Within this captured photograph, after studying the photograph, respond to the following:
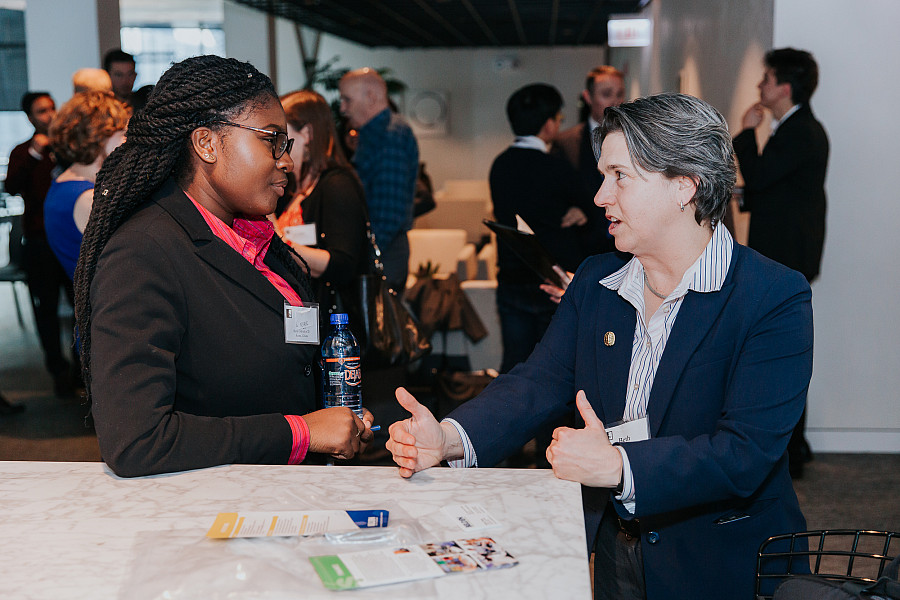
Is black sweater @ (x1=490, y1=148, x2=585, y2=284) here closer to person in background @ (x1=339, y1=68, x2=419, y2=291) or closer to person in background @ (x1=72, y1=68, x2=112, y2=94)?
person in background @ (x1=339, y1=68, x2=419, y2=291)

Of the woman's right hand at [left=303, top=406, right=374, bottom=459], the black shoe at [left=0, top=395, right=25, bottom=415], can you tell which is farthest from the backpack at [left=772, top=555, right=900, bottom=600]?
the black shoe at [left=0, top=395, right=25, bottom=415]

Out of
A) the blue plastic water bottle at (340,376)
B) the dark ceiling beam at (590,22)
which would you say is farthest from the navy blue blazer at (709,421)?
the dark ceiling beam at (590,22)

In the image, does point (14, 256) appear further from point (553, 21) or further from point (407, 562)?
point (553, 21)

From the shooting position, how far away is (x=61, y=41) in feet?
18.2

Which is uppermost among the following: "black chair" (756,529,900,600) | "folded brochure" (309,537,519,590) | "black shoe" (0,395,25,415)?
"folded brochure" (309,537,519,590)

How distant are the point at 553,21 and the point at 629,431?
42.7 ft

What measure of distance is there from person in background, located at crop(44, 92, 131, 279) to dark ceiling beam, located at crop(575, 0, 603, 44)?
9637 mm

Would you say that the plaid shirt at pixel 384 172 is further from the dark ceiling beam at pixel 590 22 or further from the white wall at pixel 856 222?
the dark ceiling beam at pixel 590 22

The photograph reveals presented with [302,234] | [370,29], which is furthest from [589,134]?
[370,29]

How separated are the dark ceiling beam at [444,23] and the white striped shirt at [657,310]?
1044cm

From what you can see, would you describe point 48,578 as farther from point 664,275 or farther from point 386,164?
point 386,164

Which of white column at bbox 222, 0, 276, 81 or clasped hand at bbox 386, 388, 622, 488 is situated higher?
white column at bbox 222, 0, 276, 81

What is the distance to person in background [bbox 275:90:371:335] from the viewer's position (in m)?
3.18

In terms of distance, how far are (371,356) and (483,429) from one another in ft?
5.37
